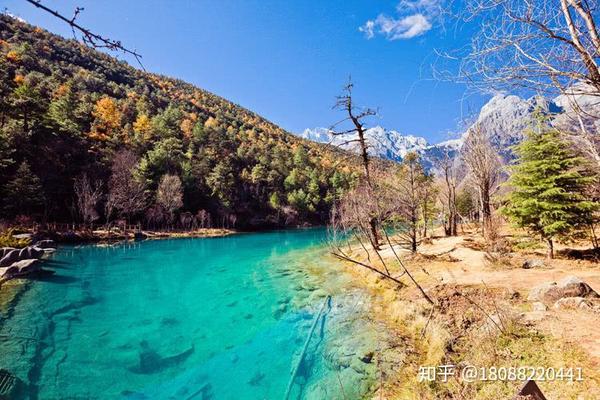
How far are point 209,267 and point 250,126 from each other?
113 metres

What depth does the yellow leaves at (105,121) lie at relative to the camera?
175 feet

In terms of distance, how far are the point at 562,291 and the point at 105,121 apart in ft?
237

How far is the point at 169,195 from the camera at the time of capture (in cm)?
4647

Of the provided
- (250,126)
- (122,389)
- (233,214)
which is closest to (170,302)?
(122,389)

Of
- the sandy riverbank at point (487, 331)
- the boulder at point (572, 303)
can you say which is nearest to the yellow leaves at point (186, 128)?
the sandy riverbank at point (487, 331)

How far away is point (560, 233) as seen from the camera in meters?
11.8

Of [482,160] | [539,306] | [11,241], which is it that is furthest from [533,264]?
[11,241]

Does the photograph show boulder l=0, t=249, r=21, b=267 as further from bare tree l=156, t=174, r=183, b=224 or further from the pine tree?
bare tree l=156, t=174, r=183, b=224

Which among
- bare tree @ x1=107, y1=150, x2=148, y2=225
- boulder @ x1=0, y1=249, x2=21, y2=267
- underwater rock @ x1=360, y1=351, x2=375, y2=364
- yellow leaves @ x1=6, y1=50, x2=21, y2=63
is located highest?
yellow leaves @ x1=6, y1=50, x2=21, y2=63

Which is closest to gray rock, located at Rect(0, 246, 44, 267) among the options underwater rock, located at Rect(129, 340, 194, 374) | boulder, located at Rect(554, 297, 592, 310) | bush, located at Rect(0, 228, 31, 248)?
bush, located at Rect(0, 228, 31, 248)

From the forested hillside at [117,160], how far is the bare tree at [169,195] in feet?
0.56

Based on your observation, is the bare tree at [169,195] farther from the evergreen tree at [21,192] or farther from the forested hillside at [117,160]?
the evergreen tree at [21,192]

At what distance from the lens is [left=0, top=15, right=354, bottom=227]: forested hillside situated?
37241mm

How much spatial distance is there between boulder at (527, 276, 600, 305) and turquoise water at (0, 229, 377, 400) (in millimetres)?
4507
